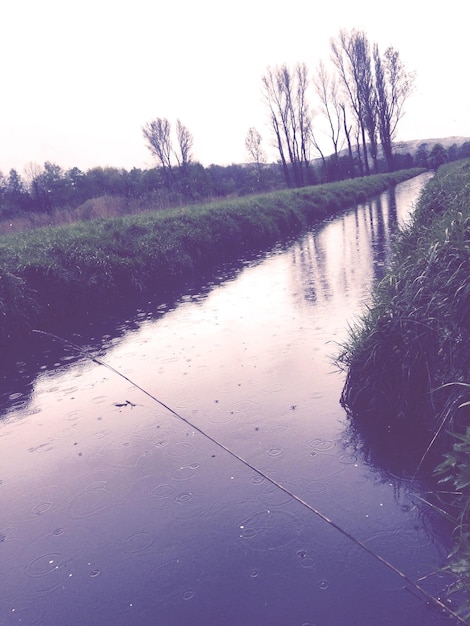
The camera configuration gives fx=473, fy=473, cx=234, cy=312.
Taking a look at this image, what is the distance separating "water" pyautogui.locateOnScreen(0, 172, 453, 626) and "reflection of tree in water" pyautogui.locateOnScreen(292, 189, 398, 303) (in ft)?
7.27

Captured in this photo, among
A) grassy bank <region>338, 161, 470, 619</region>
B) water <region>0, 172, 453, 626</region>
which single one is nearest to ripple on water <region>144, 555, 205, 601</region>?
water <region>0, 172, 453, 626</region>

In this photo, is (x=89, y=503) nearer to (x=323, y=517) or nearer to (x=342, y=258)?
(x=323, y=517)

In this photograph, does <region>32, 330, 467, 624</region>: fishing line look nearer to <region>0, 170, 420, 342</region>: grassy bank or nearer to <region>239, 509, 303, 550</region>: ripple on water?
<region>239, 509, 303, 550</region>: ripple on water

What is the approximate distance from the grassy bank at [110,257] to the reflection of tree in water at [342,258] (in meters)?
2.14

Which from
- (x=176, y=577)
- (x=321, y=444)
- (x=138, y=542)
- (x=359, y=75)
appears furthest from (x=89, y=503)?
(x=359, y=75)

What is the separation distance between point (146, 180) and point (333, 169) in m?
20.1

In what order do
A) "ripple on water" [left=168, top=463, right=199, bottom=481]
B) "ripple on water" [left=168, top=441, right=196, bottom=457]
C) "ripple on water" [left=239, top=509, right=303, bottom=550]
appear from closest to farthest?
"ripple on water" [left=239, top=509, right=303, bottom=550] → "ripple on water" [left=168, top=463, right=199, bottom=481] → "ripple on water" [left=168, top=441, right=196, bottom=457]

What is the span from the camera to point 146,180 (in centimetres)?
4694

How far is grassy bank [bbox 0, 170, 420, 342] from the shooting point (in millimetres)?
8797

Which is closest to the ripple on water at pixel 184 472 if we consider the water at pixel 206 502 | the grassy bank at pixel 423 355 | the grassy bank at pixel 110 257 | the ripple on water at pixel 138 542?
the water at pixel 206 502

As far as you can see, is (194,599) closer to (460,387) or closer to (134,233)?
(460,387)

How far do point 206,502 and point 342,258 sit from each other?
30.2ft

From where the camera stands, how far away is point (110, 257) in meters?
10.4

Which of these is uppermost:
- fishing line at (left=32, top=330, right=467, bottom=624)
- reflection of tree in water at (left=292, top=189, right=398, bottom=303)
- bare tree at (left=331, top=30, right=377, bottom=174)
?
bare tree at (left=331, top=30, right=377, bottom=174)
